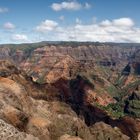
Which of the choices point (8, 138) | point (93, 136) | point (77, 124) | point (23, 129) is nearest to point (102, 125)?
point (93, 136)

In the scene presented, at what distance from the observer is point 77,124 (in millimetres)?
119562

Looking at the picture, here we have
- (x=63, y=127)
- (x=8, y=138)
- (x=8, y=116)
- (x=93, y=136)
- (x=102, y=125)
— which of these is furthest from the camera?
(x=102, y=125)

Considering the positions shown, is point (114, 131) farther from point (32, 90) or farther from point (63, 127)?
point (32, 90)

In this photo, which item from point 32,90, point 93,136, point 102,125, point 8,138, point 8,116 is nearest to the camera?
point 8,138

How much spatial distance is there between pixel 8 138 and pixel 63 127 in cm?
5631

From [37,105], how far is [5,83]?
15822 millimetres

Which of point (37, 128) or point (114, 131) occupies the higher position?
point (37, 128)

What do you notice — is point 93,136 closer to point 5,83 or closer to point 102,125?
point 102,125

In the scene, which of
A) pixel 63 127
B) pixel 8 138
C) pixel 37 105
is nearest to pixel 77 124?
pixel 63 127

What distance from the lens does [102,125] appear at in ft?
496

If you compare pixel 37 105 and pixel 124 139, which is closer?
pixel 37 105

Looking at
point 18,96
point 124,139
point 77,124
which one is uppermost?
point 18,96

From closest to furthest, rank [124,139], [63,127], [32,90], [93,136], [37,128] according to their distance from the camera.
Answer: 1. [37,128]
2. [63,127]
3. [93,136]
4. [124,139]
5. [32,90]

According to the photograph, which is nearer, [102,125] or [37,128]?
[37,128]
